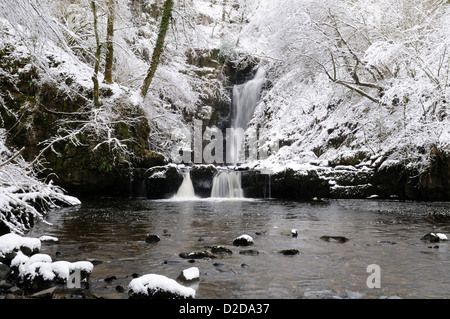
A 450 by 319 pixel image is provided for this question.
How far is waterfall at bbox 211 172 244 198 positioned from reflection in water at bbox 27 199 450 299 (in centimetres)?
583

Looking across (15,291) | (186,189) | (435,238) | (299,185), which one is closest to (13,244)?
(15,291)

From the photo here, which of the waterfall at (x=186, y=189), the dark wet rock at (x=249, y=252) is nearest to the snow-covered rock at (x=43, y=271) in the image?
the dark wet rock at (x=249, y=252)

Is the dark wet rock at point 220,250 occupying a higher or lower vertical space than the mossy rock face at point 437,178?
lower

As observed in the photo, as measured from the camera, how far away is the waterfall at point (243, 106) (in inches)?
926

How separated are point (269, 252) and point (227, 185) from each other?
31.0ft

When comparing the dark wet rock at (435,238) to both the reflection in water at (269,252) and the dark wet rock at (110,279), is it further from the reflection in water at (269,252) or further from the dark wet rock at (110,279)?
the dark wet rock at (110,279)

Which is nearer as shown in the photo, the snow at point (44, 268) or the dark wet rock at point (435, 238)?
the snow at point (44, 268)

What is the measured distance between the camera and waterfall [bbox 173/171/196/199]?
13.3m

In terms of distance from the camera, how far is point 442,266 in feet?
12.4

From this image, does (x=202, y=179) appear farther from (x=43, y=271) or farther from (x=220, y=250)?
(x=43, y=271)

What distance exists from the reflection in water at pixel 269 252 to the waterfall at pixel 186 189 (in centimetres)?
530

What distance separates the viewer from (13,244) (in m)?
3.82
